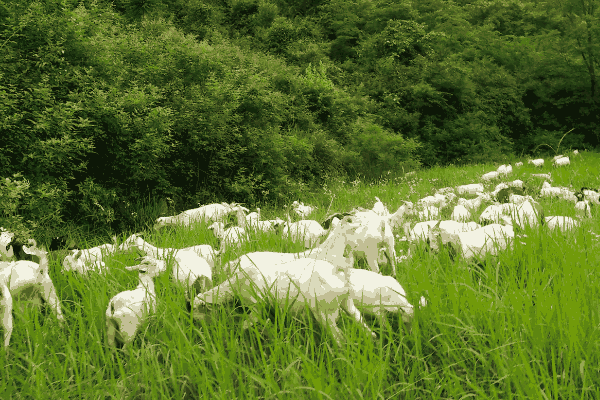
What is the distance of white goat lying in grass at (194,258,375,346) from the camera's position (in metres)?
1.40

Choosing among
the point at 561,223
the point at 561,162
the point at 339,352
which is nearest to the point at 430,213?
the point at 561,223

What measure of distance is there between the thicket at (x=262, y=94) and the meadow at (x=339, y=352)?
11.4ft

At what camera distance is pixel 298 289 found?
1403 mm

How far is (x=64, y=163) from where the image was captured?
5715 mm

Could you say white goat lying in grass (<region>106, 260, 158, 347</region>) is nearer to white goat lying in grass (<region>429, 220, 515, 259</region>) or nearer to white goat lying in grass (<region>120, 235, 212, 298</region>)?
white goat lying in grass (<region>120, 235, 212, 298</region>)

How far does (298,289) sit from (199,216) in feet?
11.8

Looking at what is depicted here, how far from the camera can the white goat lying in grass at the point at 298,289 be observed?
140 cm

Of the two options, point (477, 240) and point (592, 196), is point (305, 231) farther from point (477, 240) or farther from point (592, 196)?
point (592, 196)

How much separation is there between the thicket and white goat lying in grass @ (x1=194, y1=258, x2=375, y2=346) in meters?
3.80

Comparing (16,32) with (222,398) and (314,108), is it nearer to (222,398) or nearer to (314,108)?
(222,398)

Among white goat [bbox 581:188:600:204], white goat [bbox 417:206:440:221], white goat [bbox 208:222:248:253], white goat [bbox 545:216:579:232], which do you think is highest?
white goat [bbox 545:216:579:232]

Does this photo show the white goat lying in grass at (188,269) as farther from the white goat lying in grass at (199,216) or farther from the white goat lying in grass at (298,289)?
the white goat lying in grass at (199,216)

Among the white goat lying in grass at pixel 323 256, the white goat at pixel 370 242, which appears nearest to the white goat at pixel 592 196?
the white goat at pixel 370 242

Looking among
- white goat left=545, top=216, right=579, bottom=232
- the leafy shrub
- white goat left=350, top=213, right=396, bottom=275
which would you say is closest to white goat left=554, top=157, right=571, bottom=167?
the leafy shrub
